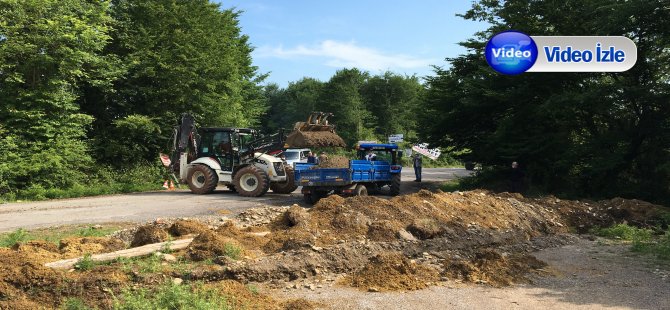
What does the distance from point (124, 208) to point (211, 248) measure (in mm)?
8767

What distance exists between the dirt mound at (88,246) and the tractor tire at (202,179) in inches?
396

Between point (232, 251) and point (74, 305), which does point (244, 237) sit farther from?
point (74, 305)

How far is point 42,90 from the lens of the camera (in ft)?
65.7

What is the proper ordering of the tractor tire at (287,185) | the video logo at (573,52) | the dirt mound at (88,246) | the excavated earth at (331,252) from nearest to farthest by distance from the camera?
the excavated earth at (331,252), the dirt mound at (88,246), the video logo at (573,52), the tractor tire at (287,185)

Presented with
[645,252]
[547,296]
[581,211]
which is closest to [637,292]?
[547,296]

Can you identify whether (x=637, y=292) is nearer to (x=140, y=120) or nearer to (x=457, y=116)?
(x=457, y=116)

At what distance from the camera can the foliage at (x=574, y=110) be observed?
15.0 m

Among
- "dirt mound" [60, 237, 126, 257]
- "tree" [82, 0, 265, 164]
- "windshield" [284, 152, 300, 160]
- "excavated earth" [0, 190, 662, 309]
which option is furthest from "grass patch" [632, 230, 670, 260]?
"tree" [82, 0, 265, 164]

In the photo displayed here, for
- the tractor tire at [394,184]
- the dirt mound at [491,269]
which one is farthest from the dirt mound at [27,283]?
the tractor tire at [394,184]

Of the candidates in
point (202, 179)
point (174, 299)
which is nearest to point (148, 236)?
point (174, 299)

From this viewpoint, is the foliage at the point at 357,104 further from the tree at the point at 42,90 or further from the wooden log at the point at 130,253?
the wooden log at the point at 130,253

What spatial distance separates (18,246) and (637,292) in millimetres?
9131

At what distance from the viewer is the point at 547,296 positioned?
631cm

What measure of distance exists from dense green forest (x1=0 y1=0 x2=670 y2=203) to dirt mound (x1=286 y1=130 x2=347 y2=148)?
6.10 metres
